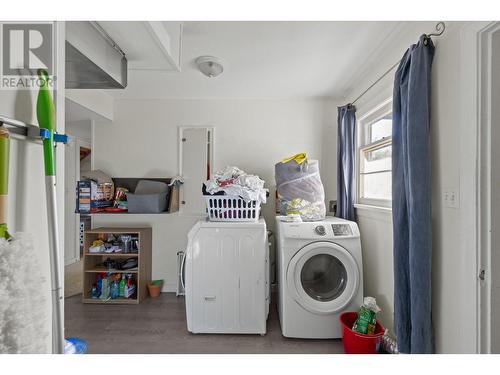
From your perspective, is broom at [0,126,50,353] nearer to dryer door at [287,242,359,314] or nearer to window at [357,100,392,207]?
dryer door at [287,242,359,314]

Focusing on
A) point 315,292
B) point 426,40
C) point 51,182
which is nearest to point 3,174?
point 51,182

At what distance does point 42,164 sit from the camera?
0.87m

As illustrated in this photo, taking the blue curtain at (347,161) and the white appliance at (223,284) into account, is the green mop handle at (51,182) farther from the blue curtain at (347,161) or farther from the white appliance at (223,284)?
the blue curtain at (347,161)

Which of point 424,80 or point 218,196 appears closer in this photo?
point 424,80

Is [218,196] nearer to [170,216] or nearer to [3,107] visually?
[170,216]

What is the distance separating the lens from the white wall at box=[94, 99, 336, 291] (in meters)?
2.90

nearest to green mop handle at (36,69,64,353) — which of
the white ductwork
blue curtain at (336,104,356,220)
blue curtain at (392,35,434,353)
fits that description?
the white ductwork

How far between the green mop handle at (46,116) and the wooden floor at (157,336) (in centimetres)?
163

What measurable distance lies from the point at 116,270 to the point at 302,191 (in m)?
2.05

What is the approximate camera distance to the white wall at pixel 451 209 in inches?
46.7

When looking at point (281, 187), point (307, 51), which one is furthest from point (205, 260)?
point (307, 51)

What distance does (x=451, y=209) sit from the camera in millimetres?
1282

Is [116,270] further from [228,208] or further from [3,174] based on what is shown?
[3,174]

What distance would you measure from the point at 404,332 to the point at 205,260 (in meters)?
1.38
